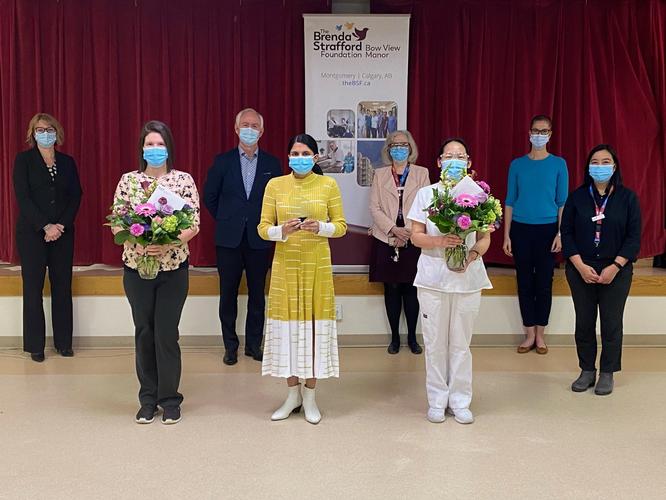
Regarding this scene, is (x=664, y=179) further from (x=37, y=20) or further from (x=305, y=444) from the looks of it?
(x=37, y=20)

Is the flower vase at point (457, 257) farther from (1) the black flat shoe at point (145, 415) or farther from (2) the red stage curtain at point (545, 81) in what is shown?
(2) the red stage curtain at point (545, 81)

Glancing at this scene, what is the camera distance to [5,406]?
3797 mm

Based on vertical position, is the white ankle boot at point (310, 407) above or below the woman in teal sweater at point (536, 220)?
below

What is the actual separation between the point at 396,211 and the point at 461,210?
5.11 feet

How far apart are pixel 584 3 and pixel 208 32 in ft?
10.4

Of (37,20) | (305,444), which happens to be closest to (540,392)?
(305,444)

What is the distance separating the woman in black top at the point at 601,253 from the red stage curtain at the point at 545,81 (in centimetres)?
161

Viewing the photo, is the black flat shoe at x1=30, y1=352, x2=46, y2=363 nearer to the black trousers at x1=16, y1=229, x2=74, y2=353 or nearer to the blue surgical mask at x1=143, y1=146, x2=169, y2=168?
the black trousers at x1=16, y1=229, x2=74, y2=353

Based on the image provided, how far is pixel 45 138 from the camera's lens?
4.61 m

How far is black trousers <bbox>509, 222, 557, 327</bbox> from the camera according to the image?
488 centimetres

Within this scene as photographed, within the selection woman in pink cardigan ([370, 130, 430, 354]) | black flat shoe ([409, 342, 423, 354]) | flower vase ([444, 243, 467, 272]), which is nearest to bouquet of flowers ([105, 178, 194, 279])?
flower vase ([444, 243, 467, 272])

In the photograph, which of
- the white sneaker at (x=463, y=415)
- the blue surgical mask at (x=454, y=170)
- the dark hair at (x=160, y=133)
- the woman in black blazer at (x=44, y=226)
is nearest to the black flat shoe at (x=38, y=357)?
the woman in black blazer at (x=44, y=226)

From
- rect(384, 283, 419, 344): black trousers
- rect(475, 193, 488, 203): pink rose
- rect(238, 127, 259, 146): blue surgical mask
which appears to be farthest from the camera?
rect(384, 283, 419, 344): black trousers

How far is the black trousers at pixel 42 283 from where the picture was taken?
15.6 ft
